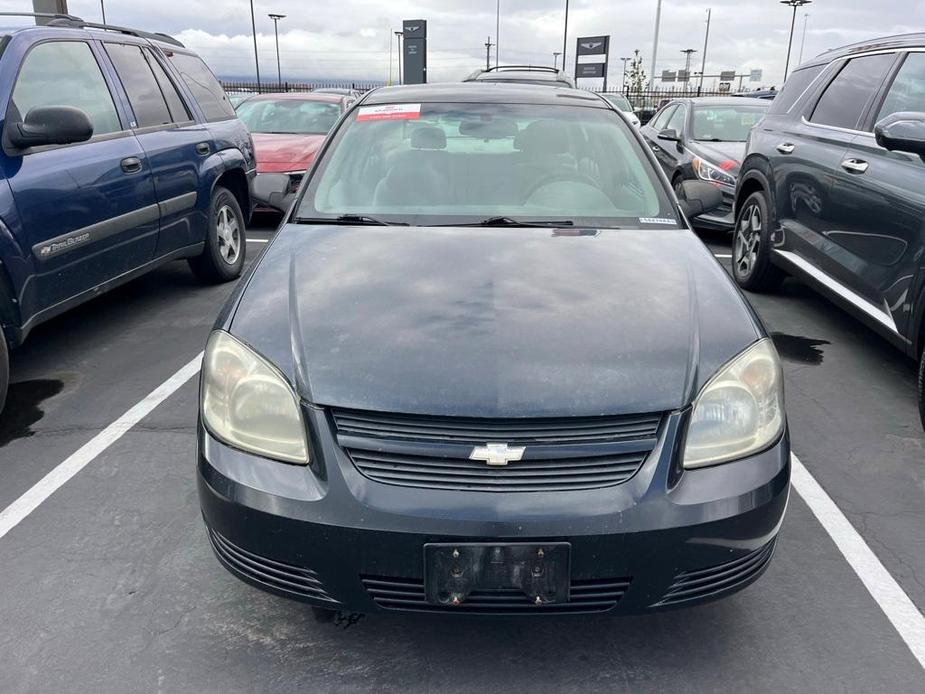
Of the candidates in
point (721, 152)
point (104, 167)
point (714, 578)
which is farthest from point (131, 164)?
point (721, 152)

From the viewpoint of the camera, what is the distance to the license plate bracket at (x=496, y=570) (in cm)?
190

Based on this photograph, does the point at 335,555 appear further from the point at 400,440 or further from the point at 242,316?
the point at 242,316

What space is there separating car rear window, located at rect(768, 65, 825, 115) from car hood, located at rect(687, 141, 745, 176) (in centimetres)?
186

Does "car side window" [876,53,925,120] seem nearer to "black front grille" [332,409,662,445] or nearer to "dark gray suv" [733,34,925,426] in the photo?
"dark gray suv" [733,34,925,426]

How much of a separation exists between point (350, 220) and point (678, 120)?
784 cm

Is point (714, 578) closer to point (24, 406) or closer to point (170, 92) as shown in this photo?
point (24, 406)

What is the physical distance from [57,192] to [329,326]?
2.53 metres

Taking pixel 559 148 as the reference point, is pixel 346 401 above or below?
below

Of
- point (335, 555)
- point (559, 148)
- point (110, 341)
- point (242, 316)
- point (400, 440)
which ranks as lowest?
point (110, 341)

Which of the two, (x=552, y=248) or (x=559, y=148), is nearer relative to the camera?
(x=552, y=248)

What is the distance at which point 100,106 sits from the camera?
4.76 meters

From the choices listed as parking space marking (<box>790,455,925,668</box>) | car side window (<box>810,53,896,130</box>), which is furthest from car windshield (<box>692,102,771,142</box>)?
parking space marking (<box>790,455,925,668</box>)

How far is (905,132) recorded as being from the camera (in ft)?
11.7

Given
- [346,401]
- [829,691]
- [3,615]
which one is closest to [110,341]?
[3,615]
